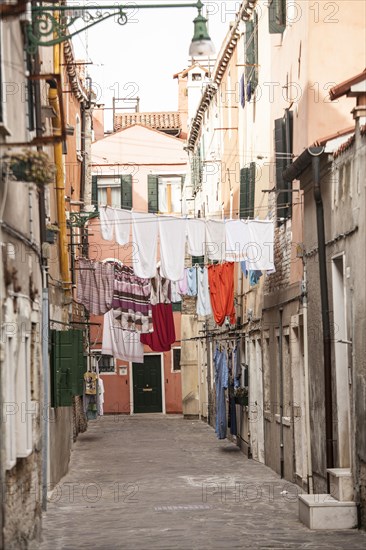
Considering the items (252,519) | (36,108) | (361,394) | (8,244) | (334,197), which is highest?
(36,108)

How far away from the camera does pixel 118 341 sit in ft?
116

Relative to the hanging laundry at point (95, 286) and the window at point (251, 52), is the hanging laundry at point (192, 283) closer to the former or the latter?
the hanging laundry at point (95, 286)

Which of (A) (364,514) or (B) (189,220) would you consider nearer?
(A) (364,514)

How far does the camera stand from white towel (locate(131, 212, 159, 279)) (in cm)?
2272

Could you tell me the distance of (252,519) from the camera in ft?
56.0

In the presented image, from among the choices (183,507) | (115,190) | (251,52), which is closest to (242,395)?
(251,52)

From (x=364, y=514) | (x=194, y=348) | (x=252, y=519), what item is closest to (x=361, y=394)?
(x=364, y=514)

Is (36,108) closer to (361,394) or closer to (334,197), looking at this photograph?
(334,197)

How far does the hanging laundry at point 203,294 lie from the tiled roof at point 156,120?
24594mm

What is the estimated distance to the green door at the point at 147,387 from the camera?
172 ft

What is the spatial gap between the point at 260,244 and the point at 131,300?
11.7 m

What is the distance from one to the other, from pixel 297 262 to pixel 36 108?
6.78m

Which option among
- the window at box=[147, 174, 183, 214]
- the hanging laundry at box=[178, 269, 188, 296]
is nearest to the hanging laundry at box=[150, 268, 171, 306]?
the hanging laundry at box=[178, 269, 188, 296]

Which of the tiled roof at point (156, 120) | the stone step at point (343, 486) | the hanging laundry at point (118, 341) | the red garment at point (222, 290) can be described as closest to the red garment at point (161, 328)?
the hanging laundry at point (118, 341)
